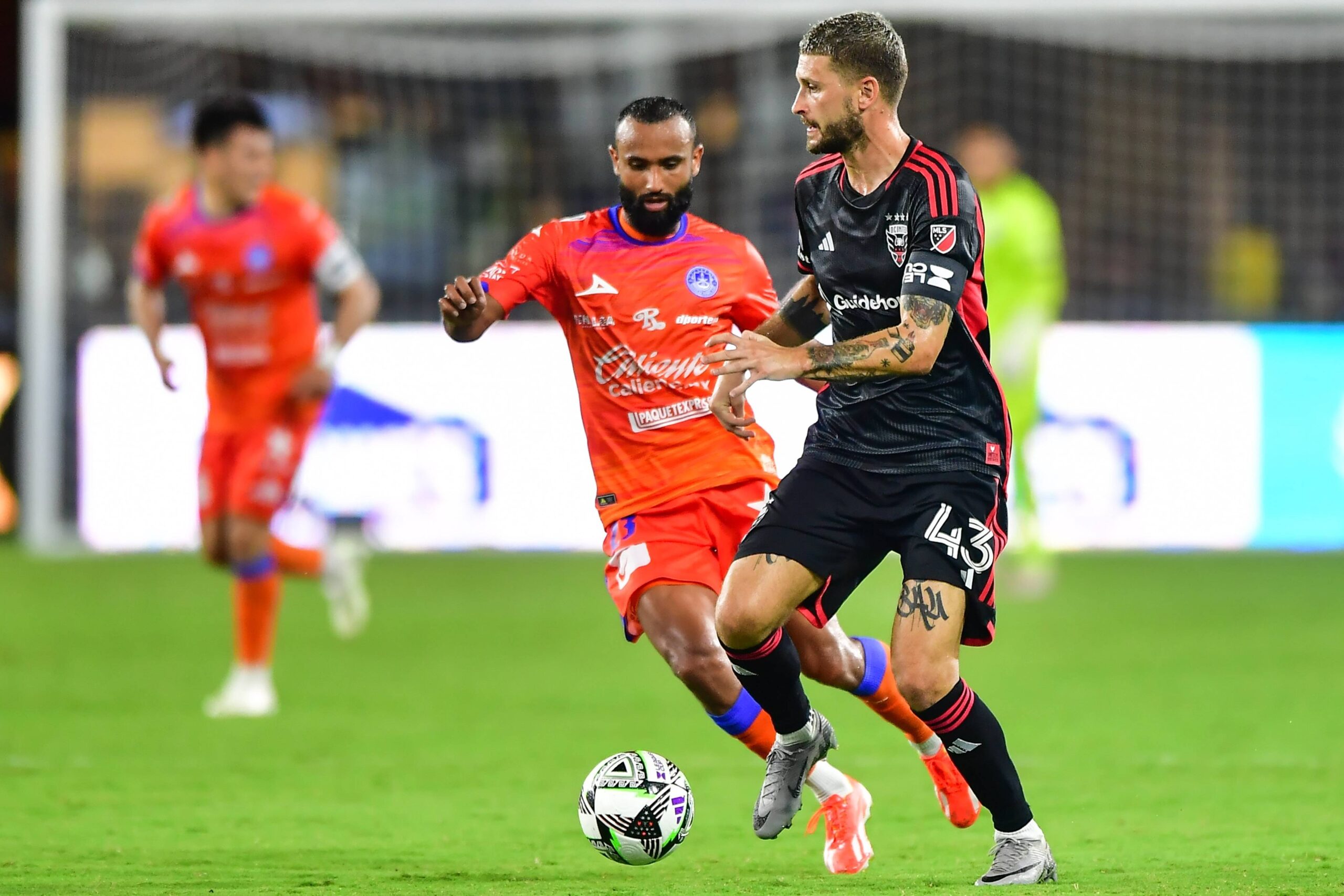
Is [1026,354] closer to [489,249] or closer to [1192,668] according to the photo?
[1192,668]

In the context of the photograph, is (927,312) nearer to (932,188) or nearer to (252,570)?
(932,188)

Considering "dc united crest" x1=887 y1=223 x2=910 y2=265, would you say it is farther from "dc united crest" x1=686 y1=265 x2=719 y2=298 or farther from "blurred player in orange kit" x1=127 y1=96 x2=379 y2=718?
"blurred player in orange kit" x1=127 y1=96 x2=379 y2=718

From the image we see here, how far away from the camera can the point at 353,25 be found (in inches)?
600

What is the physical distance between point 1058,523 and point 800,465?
360 inches

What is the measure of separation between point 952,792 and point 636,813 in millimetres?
925

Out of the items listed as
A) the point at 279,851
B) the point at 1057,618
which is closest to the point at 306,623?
the point at 1057,618

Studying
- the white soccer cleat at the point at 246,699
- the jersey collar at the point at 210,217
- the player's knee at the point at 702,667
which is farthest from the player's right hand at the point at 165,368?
the player's knee at the point at 702,667

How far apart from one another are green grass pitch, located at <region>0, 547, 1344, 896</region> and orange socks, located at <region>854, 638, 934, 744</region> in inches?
12.2

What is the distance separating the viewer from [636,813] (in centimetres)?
491

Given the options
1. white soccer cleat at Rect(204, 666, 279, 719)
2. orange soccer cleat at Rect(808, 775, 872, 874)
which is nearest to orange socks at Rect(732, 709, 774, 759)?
orange soccer cleat at Rect(808, 775, 872, 874)

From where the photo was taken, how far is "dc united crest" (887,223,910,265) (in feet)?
15.5

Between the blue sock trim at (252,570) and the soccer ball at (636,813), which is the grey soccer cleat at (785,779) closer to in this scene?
the soccer ball at (636,813)

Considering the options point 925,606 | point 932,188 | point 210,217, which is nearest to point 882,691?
point 925,606

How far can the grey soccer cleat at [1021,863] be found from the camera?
4.64m
